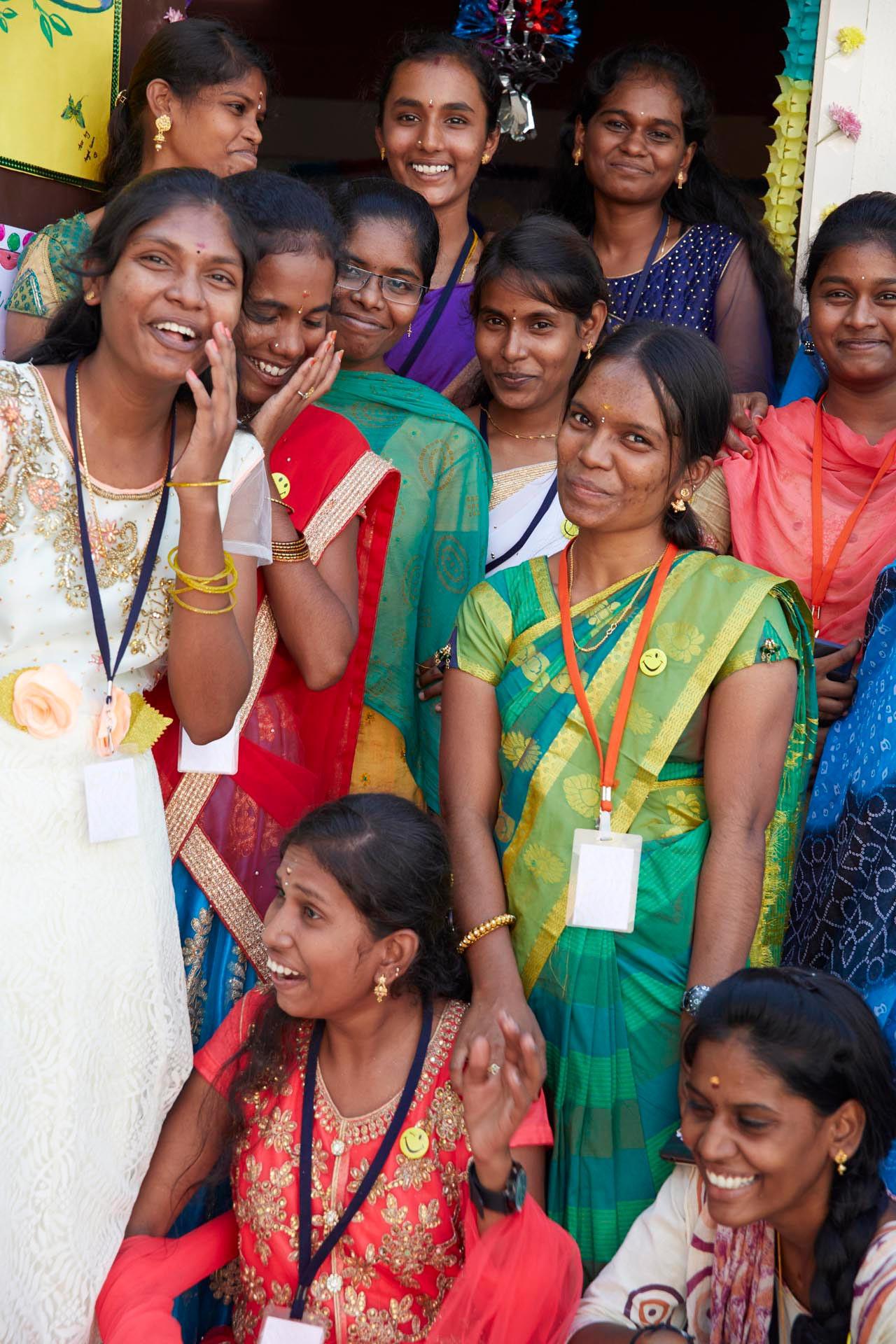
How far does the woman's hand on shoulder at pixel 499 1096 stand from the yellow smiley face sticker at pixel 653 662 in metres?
0.65

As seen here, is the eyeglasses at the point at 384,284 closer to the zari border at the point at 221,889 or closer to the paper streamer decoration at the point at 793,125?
the paper streamer decoration at the point at 793,125

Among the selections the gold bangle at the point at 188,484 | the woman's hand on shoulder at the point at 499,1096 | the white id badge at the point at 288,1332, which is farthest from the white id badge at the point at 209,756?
the white id badge at the point at 288,1332

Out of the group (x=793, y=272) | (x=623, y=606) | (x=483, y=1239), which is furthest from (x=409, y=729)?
(x=793, y=272)

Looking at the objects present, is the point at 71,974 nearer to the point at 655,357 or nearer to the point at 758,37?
the point at 655,357

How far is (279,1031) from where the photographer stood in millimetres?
2645

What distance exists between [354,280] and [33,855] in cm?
160

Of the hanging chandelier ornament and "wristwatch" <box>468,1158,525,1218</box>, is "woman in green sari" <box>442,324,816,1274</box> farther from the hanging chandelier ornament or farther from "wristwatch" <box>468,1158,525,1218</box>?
the hanging chandelier ornament

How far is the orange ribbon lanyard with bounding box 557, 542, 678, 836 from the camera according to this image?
8.51 ft

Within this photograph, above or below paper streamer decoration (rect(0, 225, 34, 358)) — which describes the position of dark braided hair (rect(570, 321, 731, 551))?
below

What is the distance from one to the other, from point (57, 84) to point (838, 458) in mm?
2158

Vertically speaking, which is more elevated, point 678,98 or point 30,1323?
point 678,98

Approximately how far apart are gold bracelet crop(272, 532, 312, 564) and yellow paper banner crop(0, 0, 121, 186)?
5.07 ft

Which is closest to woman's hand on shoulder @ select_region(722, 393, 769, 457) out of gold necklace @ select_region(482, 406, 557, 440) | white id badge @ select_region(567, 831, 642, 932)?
gold necklace @ select_region(482, 406, 557, 440)

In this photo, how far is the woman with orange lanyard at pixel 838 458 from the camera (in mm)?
3270
